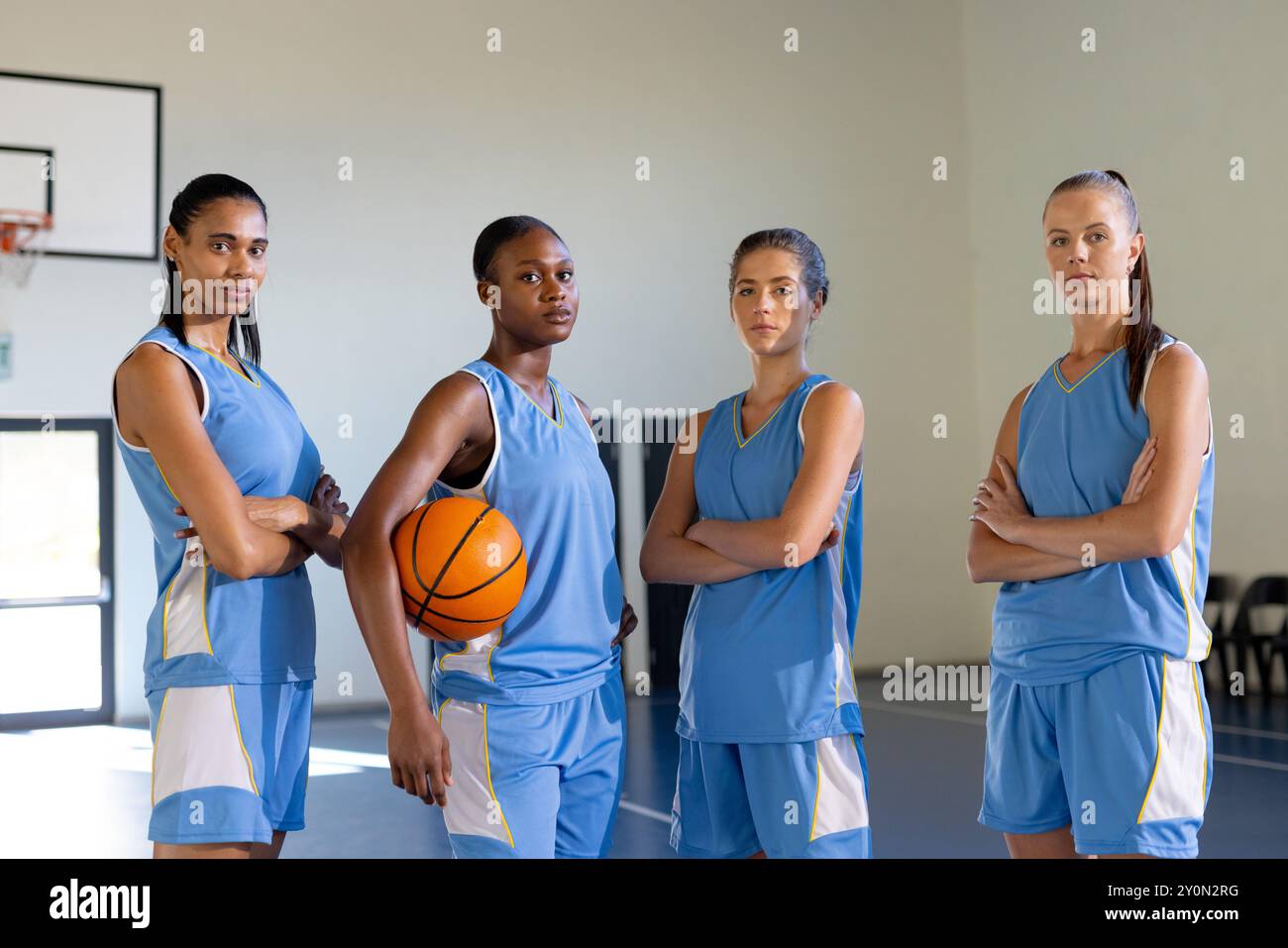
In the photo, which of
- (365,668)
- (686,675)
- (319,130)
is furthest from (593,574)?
(319,130)

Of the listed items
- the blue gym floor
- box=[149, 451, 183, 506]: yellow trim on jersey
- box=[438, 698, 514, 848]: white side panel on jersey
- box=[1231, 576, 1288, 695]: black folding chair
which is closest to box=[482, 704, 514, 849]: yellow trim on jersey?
box=[438, 698, 514, 848]: white side panel on jersey

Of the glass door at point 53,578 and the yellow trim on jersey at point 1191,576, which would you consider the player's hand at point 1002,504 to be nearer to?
the yellow trim on jersey at point 1191,576

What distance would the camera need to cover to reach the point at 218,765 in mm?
1993

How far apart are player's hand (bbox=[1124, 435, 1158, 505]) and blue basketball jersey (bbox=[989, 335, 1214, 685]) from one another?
4 cm

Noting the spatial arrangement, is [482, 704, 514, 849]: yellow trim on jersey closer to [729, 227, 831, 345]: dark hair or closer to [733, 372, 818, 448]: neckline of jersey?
[733, 372, 818, 448]: neckline of jersey

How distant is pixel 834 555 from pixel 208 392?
1.13 m

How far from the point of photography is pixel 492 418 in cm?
206

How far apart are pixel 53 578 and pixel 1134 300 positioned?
299 inches

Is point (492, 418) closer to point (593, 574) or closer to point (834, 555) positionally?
point (593, 574)

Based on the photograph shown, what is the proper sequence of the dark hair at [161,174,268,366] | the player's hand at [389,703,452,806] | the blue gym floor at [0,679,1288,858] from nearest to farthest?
the player's hand at [389,703,452,806] → the dark hair at [161,174,268,366] → the blue gym floor at [0,679,1288,858]

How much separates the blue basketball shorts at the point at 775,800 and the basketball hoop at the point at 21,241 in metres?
7.18

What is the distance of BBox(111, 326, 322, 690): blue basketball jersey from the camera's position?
80.7 inches

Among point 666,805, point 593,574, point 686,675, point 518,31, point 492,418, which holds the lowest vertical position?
point 666,805

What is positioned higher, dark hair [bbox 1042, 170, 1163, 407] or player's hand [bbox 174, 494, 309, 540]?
dark hair [bbox 1042, 170, 1163, 407]
